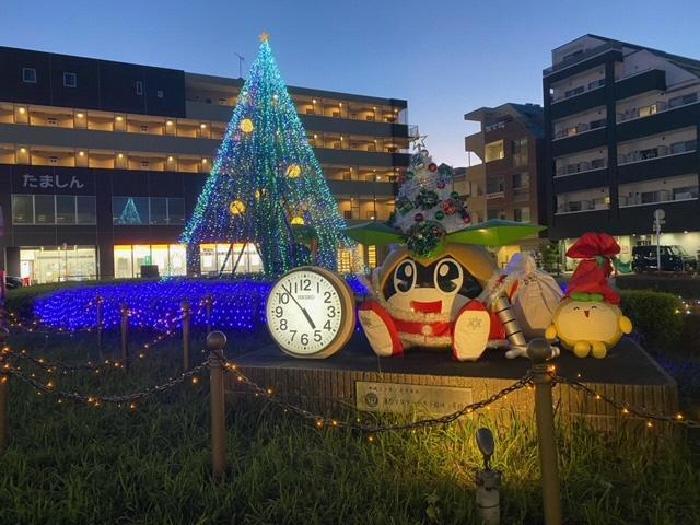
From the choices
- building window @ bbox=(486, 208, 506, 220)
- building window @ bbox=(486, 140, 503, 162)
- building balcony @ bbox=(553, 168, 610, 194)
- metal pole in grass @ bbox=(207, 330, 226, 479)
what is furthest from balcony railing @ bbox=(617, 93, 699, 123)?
metal pole in grass @ bbox=(207, 330, 226, 479)

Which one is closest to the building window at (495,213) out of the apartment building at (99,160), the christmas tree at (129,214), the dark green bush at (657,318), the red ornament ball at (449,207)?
the apartment building at (99,160)

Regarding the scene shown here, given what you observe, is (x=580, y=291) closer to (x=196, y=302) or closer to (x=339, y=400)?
(x=339, y=400)

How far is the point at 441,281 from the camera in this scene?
21.1ft

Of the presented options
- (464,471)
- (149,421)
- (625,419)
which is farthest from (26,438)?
(625,419)

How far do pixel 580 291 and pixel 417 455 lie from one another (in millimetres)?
2442

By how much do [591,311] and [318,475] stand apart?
313 centimetres

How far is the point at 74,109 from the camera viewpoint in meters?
39.9

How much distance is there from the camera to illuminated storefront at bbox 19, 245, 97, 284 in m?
37.8

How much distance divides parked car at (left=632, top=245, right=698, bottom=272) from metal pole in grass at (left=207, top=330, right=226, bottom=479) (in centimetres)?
2983

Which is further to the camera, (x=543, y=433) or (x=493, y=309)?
(x=493, y=309)

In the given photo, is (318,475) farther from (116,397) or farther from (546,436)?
(116,397)

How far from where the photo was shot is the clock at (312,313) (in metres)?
6.40

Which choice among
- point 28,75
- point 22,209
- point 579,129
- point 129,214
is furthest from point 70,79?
point 579,129

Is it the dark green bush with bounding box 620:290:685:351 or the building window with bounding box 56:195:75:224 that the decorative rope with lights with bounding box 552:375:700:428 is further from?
the building window with bounding box 56:195:75:224
